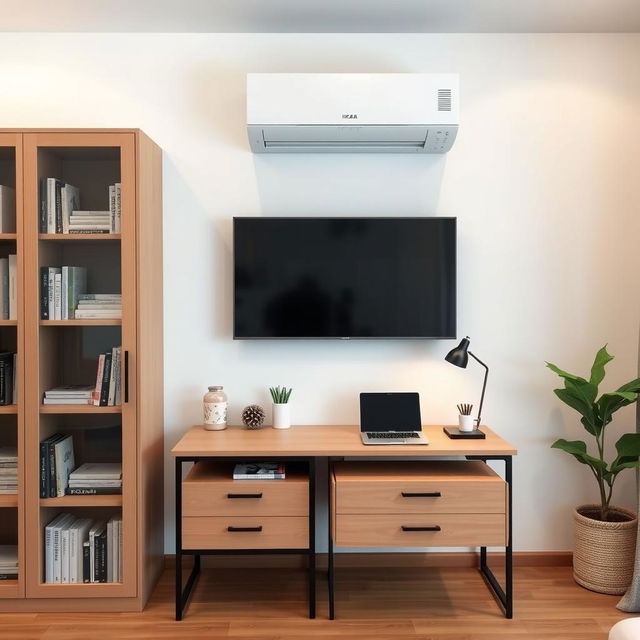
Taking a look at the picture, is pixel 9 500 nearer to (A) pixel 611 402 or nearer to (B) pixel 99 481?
(B) pixel 99 481

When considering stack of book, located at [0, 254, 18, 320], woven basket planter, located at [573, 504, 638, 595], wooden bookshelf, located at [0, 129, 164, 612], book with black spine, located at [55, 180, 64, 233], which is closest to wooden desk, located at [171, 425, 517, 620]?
wooden bookshelf, located at [0, 129, 164, 612]

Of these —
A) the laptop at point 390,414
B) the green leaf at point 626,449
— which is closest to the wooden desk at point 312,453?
the laptop at point 390,414

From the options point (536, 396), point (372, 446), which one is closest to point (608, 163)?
point (536, 396)

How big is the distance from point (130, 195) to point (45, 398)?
95 cm

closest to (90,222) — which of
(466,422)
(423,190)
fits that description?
(423,190)

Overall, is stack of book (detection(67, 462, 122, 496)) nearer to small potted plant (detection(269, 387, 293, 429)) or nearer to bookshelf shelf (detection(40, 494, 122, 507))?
bookshelf shelf (detection(40, 494, 122, 507))

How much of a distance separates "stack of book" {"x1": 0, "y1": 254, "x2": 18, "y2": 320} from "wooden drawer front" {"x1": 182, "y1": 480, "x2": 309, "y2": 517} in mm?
1058

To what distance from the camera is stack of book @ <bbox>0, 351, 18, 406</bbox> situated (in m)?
2.66

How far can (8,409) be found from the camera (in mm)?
2664

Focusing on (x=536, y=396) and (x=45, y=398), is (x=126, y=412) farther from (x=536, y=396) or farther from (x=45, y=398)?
(x=536, y=396)

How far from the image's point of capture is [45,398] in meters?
2.66

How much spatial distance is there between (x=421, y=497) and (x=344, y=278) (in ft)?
3.51

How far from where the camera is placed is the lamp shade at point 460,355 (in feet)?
9.11

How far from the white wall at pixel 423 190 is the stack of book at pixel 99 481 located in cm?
42
